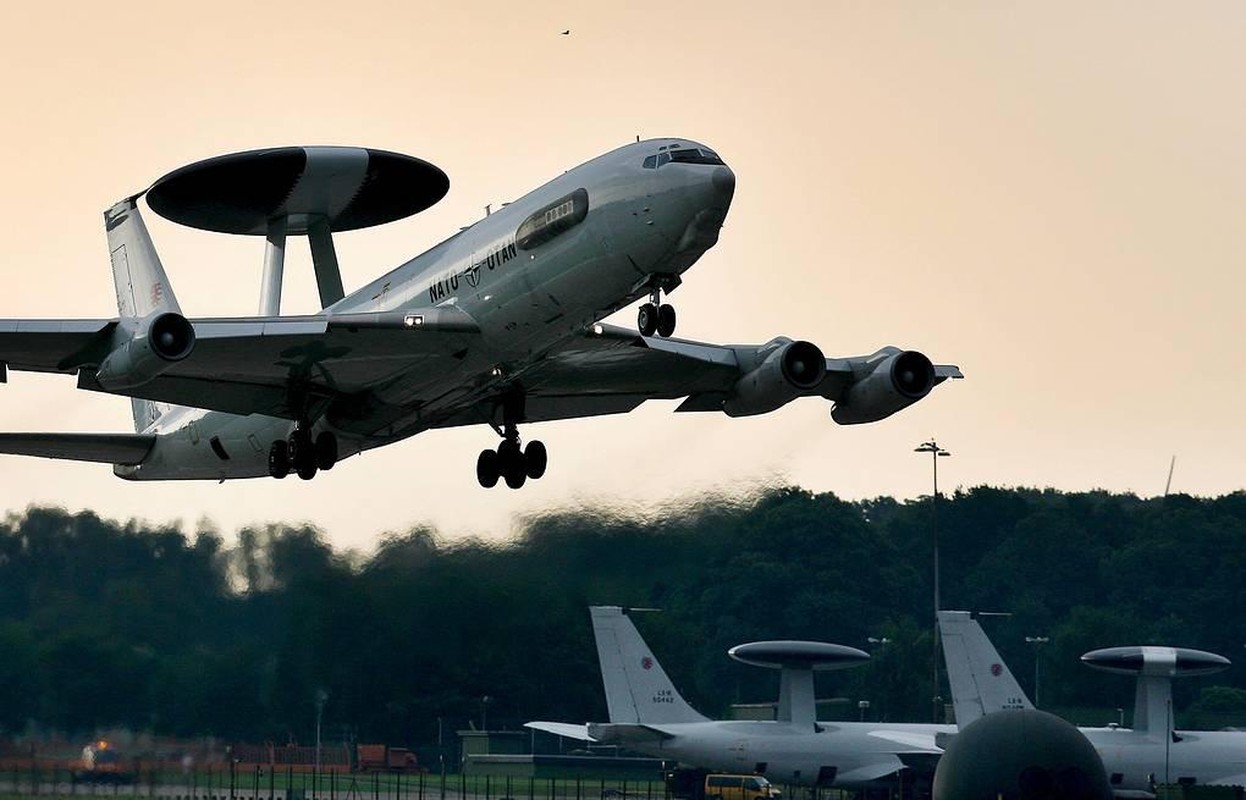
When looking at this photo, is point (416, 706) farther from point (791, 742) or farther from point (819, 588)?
point (819, 588)

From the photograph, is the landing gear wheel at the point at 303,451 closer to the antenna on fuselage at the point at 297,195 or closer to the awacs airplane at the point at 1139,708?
the antenna on fuselage at the point at 297,195

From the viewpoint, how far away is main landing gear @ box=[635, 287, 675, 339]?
36.3 meters

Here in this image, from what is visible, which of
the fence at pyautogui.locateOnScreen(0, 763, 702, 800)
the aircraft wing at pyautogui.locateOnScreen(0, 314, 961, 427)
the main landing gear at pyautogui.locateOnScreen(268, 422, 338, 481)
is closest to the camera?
the aircraft wing at pyautogui.locateOnScreen(0, 314, 961, 427)

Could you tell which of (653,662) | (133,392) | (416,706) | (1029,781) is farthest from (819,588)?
(133,392)

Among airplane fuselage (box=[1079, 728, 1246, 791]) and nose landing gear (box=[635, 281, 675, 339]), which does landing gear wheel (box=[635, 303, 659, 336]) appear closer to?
nose landing gear (box=[635, 281, 675, 339])

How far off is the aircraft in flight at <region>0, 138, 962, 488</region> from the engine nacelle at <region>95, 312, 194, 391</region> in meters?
0.04

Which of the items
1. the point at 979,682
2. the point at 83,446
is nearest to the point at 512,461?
the point at 83,446

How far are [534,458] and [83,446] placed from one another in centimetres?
1088

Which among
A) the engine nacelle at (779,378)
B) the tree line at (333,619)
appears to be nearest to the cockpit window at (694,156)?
the engine nacelle at (779,378)

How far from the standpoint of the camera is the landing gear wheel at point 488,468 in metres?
45.0

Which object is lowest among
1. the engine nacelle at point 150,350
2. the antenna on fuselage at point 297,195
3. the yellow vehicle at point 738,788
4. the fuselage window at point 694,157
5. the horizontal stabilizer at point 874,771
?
the yellow vehicle at point 738,788

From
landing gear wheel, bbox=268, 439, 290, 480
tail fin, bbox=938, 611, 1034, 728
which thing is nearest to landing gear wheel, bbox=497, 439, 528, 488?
landing gear wheel, bbox=268, 439, 290, 480

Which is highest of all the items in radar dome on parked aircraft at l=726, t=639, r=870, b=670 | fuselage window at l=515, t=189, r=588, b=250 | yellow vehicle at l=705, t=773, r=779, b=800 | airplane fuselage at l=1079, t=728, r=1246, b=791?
fuselage window at l=515, t=189, r=588, b=250

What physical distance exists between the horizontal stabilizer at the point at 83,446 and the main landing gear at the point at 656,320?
1643 cm
